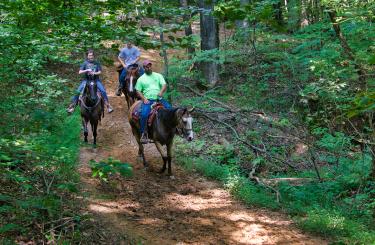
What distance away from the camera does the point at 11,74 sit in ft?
23.3

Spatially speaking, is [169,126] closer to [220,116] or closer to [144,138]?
[144,138]

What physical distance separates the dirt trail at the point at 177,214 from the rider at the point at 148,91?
1.31 meters

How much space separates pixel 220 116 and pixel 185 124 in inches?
225

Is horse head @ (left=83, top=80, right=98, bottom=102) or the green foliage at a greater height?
the green foliage

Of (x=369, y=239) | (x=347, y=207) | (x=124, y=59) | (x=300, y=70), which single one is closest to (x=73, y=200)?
(x=369, y=239)

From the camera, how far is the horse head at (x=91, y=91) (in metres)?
11.7

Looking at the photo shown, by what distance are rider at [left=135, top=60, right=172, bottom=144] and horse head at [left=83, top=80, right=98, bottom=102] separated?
196 centimetres

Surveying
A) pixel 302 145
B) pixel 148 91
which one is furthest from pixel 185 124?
pixel 302 145

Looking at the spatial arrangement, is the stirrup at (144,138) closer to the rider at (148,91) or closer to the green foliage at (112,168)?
the rider at (148,91)

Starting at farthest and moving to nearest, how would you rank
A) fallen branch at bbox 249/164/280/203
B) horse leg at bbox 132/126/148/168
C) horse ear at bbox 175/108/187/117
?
horse leg at bbox 132/126/148/168, fallen branch at bbox 249/164/280/203, horse ear at bbox 175/108/187/117

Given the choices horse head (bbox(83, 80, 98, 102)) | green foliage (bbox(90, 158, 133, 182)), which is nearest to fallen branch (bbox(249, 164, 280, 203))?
horse head (bbox(83, 80, 98, 102))

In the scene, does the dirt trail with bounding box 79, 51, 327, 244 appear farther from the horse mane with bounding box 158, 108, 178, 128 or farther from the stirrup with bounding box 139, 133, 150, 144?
the horse mane with bounding box 158, 108, 178, 128

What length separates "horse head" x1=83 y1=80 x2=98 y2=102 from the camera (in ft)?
38.3

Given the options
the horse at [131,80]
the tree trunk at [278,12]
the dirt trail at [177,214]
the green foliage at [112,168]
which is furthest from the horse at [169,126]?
the green foliage at [112,168]
